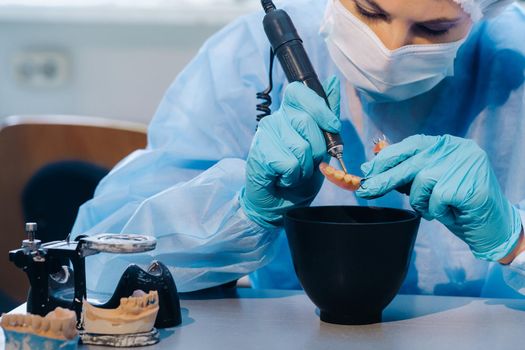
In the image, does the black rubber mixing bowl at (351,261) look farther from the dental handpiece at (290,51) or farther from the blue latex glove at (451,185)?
the dental handpiece at (290,51)

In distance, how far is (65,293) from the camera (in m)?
0.77

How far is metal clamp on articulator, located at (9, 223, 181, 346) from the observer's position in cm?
74

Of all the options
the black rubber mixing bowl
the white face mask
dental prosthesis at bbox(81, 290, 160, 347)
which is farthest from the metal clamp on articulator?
the white face mask

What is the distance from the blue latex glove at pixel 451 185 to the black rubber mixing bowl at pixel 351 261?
36 mm

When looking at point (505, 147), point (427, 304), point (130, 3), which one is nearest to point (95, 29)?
point (130, 3)

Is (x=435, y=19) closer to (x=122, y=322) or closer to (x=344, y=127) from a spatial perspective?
(x=344, y=127)

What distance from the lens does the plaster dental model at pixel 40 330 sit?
2.19 ft

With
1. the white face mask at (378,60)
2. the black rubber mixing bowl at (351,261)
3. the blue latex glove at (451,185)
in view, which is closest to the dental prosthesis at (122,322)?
the black rubber mixing bowl at (351,261)

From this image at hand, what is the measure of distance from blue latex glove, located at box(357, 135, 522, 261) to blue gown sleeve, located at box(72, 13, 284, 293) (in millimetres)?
181

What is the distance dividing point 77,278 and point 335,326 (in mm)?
247

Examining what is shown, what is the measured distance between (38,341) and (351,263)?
0.92 ft

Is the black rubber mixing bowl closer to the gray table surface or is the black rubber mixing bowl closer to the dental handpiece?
the gray table surface

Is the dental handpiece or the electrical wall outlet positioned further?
the electrical wall outlet

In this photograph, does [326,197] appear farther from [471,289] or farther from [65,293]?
[65,293]
